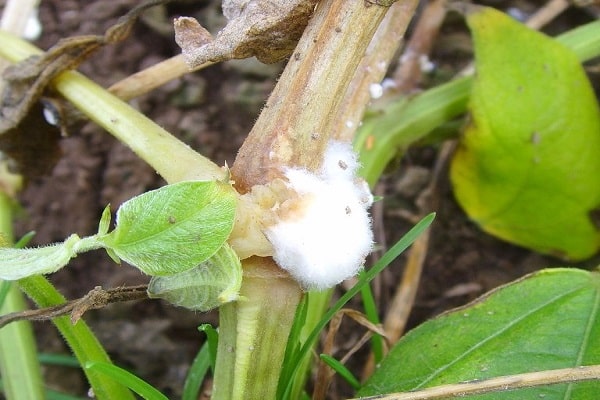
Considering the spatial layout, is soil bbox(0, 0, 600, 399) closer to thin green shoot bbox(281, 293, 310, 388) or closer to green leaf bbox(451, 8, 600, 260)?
green leaf bbox(451, 8, 600, 260)

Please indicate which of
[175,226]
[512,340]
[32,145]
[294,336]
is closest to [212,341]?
[294,336]

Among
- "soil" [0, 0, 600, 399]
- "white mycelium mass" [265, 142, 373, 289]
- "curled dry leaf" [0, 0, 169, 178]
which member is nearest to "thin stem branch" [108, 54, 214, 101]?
"curled dry leaf" [0, 0, 169, 178]

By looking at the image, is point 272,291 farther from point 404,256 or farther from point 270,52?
point 404,256

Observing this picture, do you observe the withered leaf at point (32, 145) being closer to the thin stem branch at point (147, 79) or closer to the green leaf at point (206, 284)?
the thin stem branch at point (147, 79)

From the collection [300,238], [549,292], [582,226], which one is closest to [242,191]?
[300,238]

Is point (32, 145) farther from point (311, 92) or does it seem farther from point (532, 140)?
point (532, 140)

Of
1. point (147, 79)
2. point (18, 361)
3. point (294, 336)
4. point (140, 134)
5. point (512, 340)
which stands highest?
point (147, 79)
